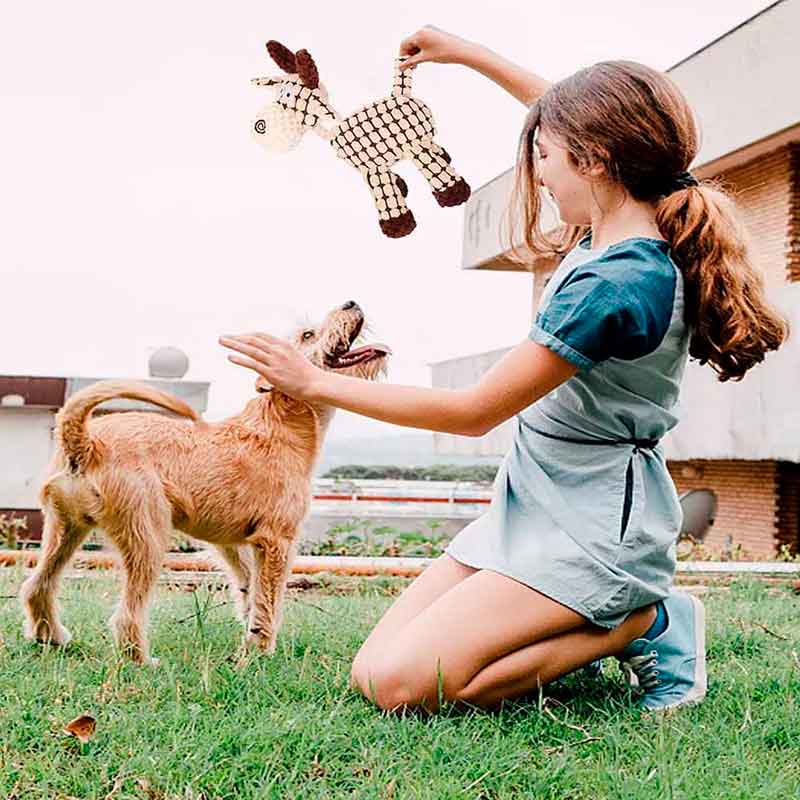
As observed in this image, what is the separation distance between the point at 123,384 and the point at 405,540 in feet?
23.6

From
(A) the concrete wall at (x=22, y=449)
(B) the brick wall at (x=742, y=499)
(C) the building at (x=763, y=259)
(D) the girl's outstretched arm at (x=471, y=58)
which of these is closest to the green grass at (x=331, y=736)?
(D) the girl's outstretched arm at (x=471, y=58)

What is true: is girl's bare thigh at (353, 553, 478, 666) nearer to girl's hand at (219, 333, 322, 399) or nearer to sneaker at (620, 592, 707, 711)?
sneaker at (620, 592, 707, 711)

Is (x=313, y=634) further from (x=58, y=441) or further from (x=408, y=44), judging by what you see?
(x=408, y=44)

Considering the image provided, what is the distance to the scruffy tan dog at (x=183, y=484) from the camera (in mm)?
3762

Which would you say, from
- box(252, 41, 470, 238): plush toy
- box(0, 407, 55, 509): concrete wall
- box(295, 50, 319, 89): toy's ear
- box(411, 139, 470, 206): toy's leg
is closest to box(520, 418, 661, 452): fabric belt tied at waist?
box(252, 41, 470, 238): plush toy

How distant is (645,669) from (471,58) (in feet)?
7.80

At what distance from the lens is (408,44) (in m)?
4.41

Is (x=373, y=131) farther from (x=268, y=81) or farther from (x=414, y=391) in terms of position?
(x=414, y=391)

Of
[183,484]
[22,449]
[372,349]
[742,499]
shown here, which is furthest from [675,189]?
[742,499]

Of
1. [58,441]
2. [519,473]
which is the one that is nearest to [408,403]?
[519,473]

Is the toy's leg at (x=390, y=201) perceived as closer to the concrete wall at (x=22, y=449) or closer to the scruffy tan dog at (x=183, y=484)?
the scruffy tan dog at (x=183, y=484)

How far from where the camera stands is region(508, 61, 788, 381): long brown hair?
3.29m

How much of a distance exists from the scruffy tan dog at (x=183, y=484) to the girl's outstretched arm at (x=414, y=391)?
17.2 inches

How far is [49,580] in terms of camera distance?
402 centimetres
